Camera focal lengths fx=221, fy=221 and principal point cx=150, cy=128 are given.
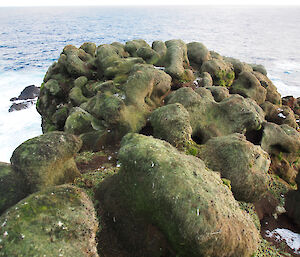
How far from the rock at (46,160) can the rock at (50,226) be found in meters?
1.90

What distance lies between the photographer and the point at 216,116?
636 inches

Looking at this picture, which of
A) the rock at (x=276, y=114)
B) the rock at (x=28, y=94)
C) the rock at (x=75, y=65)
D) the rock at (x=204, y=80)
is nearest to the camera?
the rock at (x=276, y=114)

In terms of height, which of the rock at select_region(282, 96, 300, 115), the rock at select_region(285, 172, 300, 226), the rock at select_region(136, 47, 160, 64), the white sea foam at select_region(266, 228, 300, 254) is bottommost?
the rock at select_region(282, 96, 300, 115)

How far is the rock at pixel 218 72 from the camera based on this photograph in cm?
2436

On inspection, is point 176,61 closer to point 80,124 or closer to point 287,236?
point 80,124

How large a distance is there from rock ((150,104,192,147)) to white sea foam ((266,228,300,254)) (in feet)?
20.9

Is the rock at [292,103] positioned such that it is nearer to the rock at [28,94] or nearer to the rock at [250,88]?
the rock at [250,88]

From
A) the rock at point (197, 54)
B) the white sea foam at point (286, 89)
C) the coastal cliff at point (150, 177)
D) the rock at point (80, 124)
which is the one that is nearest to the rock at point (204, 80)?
the coastal cliff at point (150, 177)

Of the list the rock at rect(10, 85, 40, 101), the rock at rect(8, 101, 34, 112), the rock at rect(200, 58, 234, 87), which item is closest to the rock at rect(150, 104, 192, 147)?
the rock at rect(200, 58, 234, 87)

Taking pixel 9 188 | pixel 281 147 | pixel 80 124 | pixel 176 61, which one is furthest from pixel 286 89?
pixel 9 188

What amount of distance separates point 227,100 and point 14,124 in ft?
110

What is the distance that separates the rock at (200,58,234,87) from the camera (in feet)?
79.9

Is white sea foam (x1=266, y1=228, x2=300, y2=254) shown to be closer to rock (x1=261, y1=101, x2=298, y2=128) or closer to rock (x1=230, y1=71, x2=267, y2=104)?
rock (x1=261, y1=101, x2=298, y2=128)

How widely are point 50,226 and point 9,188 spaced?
2.97 meters
